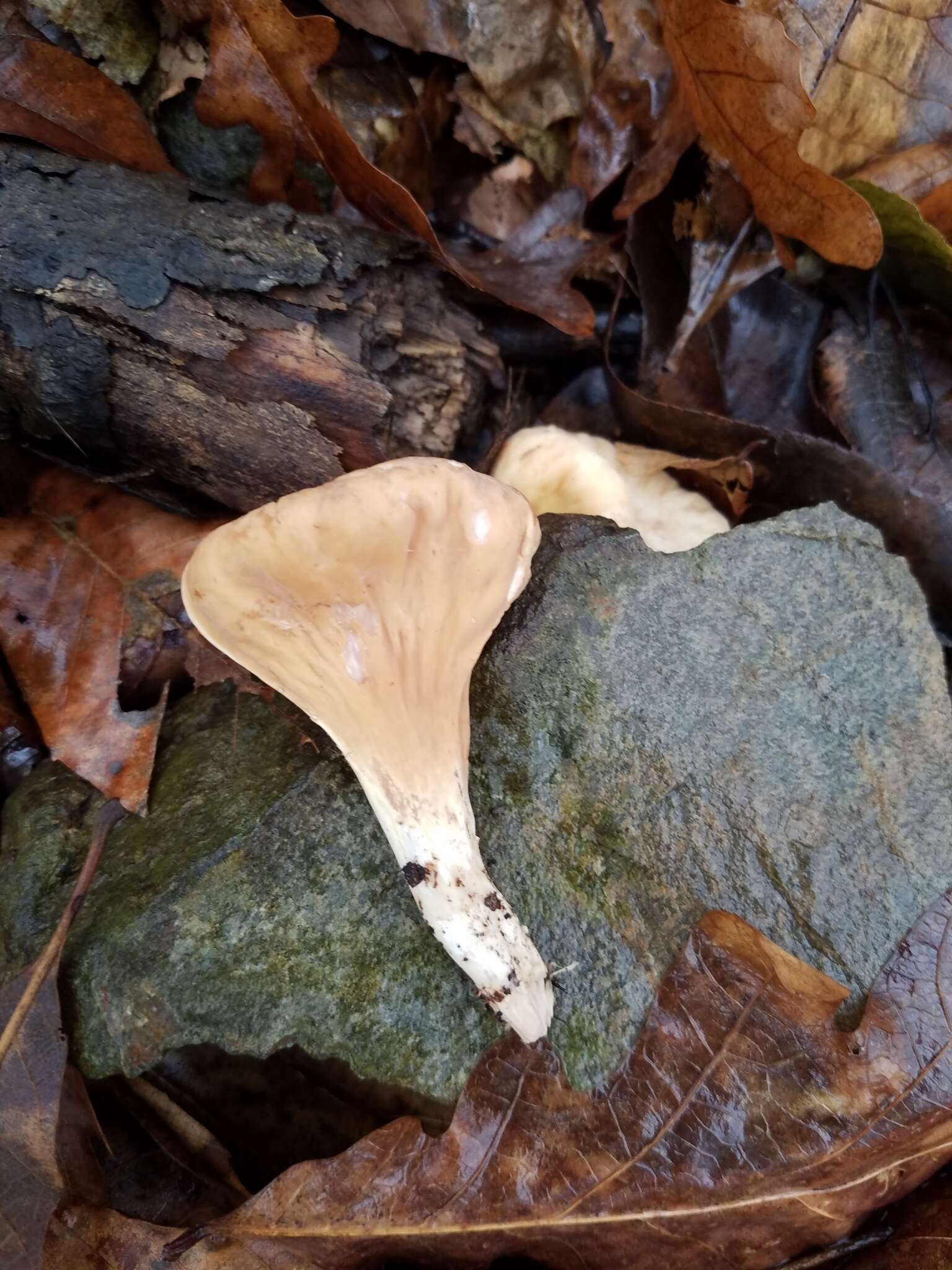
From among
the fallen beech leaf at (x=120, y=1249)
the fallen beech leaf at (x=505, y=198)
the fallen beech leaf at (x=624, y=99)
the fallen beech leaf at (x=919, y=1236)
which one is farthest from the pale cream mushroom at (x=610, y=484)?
the fallen beech leaf at (x=120, y=1249)

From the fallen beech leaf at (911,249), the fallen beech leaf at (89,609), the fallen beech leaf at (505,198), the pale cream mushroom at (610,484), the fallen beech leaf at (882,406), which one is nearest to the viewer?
the fallen beech leaf at (89,609)

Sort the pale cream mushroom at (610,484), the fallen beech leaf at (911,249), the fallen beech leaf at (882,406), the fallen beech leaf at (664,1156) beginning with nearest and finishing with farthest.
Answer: the fallen beech leaf at (664,1156) → the pale cream mushroom at (610,484) → the fallen beech leaf at (911,249) → the fallen beech leaf at (882,406)

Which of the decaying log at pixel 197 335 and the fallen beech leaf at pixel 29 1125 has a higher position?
the decaying log at pixel 197 335

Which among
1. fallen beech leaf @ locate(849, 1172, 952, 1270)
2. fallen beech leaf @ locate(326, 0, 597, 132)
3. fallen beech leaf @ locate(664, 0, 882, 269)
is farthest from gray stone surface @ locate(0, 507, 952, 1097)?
fallen beech leaf @ locate(326, 0, 597, 132)

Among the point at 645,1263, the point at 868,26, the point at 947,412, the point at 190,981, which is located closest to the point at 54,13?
the point at 868,26

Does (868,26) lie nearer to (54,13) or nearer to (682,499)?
(682,499)

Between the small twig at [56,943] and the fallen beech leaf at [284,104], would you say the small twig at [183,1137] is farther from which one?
the fallen beech leaf at [284,104]

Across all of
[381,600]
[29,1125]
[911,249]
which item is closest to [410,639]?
[381,600]
